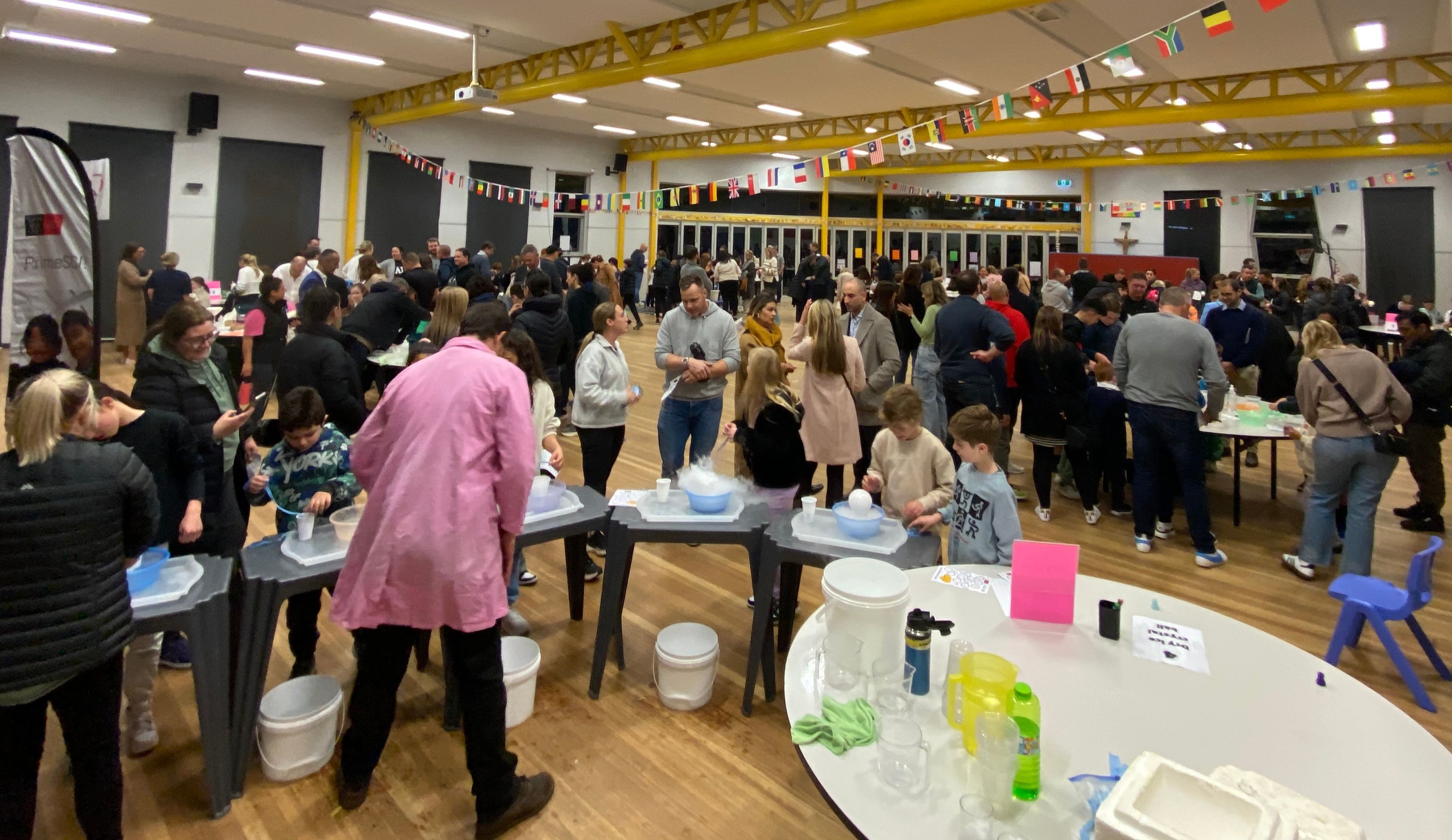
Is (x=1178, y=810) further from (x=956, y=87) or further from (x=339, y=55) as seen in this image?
(x=339, y=55)

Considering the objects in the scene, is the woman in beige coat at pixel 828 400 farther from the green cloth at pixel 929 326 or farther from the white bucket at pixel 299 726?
the white bucket at pixel 299 726

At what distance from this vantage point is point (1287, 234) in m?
14.9

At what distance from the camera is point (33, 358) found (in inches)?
122

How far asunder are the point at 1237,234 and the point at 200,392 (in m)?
17.8

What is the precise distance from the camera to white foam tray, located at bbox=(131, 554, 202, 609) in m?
1.89

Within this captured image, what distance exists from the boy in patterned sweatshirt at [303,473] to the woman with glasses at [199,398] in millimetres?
133

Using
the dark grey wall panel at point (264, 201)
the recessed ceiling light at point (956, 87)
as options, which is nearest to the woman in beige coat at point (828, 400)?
the recessed ceiling light at point (956, 87)

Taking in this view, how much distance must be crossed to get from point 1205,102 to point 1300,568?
24.5 feet

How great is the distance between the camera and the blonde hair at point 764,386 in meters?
3.10

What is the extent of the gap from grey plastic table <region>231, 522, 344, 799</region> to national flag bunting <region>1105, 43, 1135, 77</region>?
16.9 ft

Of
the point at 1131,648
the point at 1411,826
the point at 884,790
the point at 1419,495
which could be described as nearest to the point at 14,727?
the point at 884,790

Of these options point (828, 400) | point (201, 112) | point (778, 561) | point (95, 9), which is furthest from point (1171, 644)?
point (201, 112)

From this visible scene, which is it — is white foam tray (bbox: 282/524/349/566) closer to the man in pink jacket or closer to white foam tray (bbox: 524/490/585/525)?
the man in pink jacket

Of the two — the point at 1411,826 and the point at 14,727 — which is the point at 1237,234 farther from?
the point at 14,727
